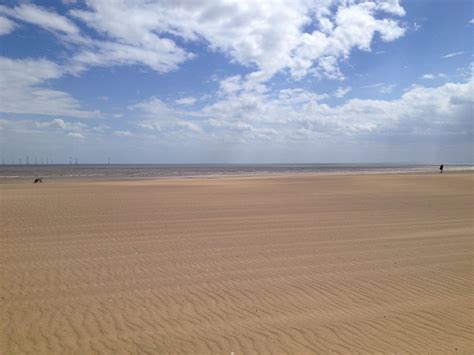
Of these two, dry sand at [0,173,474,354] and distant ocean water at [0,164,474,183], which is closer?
dry sand at [0,173,474,354]

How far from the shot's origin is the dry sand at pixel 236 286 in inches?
171

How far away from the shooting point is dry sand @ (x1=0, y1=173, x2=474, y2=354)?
434 centimetres

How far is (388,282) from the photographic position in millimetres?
6121

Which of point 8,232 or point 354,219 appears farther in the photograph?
point 354,219

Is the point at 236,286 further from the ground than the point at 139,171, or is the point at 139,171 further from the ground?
the point at 139,171

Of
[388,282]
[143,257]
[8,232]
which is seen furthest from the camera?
[8,232]

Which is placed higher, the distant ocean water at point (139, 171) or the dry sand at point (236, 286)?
the distant ocean water at point (139, 171)

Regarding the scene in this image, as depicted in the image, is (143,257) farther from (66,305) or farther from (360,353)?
(360,353)

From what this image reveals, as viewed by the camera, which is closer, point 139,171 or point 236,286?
point 236,286

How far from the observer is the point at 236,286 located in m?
5.91

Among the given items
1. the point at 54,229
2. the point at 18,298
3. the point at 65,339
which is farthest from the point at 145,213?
the point at 65,339

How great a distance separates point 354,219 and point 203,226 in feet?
19.1

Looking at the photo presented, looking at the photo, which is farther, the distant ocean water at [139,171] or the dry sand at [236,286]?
the distant ocean water at [139,171]

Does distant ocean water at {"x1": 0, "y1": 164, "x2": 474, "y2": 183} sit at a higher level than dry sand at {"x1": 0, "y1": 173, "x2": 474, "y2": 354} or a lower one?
higher
